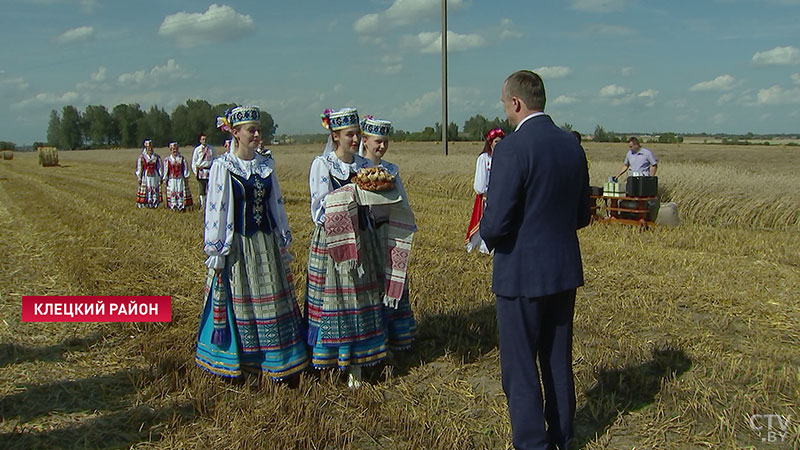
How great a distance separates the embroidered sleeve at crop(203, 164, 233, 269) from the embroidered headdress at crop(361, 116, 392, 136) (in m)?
1.23

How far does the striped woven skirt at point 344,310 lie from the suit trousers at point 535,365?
149 centimetres

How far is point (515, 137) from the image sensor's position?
336cm

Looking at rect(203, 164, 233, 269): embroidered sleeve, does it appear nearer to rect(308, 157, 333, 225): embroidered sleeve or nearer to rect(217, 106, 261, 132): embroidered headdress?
rect(217, 106, 261, 132): embroidered headdress

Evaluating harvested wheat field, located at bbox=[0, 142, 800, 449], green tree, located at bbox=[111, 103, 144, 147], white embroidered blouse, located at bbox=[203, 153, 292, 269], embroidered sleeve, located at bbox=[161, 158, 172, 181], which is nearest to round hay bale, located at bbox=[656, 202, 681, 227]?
harvested wheat field, located at bbox=[0, 142, 800, 449]

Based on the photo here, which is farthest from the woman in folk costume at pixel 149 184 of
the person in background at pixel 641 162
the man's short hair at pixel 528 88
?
the man's short hair at pixel 528 88

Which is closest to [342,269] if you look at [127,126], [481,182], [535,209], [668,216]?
[535,209]

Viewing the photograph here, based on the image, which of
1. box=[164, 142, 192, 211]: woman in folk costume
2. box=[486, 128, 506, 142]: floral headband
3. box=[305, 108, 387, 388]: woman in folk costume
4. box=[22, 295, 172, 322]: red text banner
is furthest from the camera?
box=[164, 142, 192, 211]: woman in folk costume

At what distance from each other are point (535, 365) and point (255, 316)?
224 centimetres

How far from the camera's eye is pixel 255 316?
184 inches

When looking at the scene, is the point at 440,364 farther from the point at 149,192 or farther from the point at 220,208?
the point at 149,192

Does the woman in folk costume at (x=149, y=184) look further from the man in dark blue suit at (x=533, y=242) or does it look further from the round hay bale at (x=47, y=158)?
the round hay bale at (x=47, y=158)

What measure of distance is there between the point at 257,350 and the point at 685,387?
3.38 m

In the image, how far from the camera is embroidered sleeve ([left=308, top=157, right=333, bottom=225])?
476 cm

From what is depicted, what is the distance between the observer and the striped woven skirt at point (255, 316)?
465 cm
